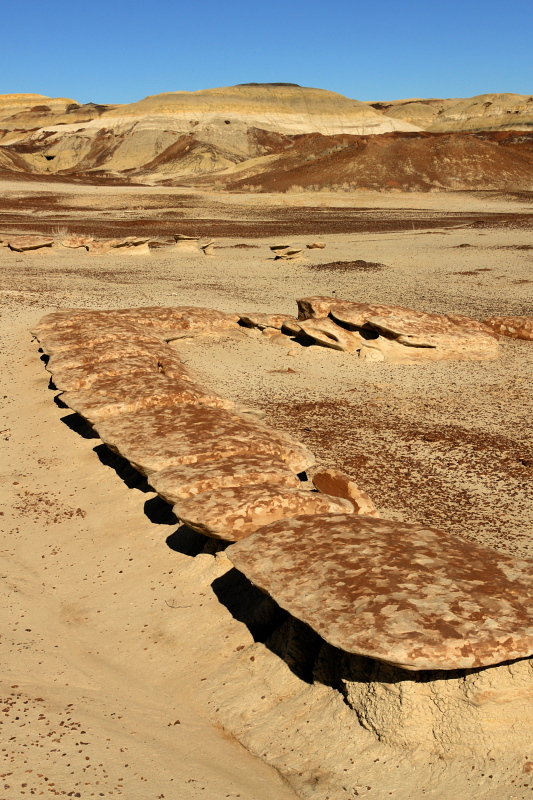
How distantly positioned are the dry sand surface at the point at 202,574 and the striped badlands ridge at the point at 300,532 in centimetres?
55

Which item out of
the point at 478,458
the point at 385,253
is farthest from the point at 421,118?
the point at 478,458

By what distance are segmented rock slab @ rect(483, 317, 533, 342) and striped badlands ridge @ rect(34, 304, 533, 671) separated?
5974 millimetres

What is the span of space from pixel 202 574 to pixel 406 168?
57.6 meters

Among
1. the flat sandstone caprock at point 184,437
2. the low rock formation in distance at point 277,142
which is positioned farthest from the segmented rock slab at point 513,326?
the low rock formation in distance at point 277,142

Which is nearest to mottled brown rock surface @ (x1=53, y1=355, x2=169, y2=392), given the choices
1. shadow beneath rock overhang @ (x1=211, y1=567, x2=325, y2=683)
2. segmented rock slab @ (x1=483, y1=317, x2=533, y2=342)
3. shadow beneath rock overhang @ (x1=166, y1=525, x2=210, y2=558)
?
shadow beneath rock overhang @ (x1=166, y1=525, x2=210, y2=558)

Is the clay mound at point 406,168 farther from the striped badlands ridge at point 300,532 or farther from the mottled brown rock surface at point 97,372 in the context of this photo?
the striped badlands ridge at point 300,532

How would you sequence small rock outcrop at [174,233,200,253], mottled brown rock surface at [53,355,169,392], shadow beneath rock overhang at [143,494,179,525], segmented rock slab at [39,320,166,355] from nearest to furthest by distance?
shadow beneath rock overhang at [143,494,179,525] → mottled brown rock surface at [53,355,169,392] → segmented rock slab at [39,320,166,355] → small rock outcrop at [174,233,200,253]

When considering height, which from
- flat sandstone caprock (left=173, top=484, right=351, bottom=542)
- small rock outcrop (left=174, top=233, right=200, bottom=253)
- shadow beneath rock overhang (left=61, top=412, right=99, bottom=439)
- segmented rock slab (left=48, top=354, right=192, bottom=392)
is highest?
small rock outcrop (left=174, top=233, right=200, bottom=253)

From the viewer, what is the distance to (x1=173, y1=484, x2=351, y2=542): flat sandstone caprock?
14.5 feet

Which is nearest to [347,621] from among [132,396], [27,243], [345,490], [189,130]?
[345,490]

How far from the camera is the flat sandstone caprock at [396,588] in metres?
3.10

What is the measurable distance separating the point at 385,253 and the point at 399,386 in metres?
16.2

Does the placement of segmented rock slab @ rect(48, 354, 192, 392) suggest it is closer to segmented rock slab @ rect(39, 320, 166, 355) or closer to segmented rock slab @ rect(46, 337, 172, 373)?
segmented rock slab @ rect(46, 337, 172, 373)

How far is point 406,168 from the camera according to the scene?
190 feet
